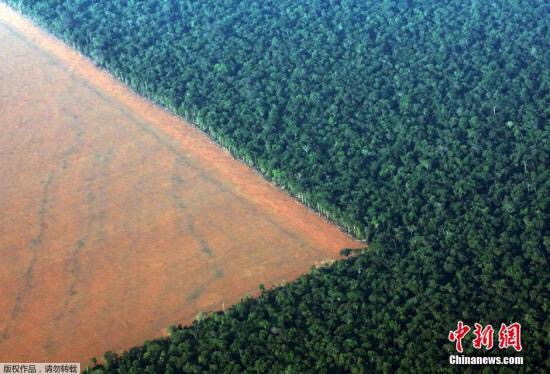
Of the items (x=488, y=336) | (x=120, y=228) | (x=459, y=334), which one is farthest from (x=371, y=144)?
(x=488, y=336)

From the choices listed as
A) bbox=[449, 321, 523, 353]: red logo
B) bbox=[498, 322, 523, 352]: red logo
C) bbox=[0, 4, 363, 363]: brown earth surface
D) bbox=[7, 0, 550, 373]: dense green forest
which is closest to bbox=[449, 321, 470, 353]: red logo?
bbox=[449, 321, 523, 353]: red logo

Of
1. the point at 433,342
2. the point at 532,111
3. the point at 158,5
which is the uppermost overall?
the point at 158,5

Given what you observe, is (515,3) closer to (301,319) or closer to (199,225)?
(199,225)

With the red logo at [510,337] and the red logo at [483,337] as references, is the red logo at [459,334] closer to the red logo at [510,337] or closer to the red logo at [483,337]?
the red logo at [483,337]

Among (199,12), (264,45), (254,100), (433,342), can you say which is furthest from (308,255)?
(199,12)

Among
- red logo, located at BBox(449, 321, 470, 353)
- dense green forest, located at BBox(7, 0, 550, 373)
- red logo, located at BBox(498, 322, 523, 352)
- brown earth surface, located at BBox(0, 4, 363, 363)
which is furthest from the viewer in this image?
brown earth surface, located at BBox(0, 4, 363, 363)

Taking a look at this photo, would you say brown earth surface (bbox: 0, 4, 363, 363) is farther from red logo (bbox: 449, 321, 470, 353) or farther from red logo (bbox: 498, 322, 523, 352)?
red logo (bbox: 498, 322, 523, 352)
